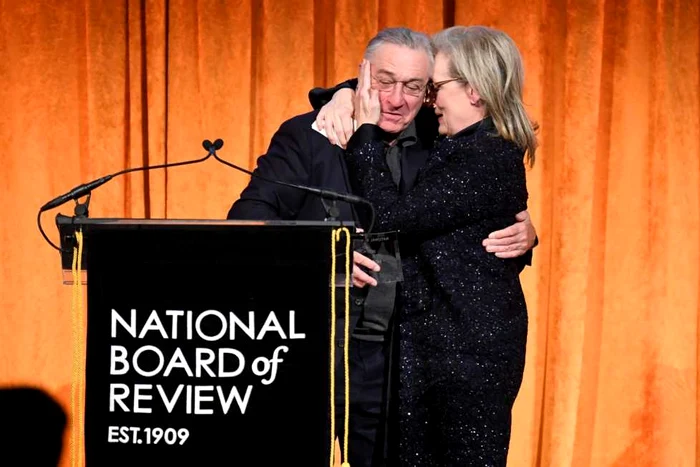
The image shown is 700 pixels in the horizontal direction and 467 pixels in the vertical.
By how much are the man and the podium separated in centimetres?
51

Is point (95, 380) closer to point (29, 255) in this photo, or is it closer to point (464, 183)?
point (464, 183)

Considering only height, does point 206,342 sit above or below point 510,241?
below

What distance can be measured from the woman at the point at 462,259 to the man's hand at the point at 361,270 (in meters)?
0.17

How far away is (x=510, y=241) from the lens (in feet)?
7.39

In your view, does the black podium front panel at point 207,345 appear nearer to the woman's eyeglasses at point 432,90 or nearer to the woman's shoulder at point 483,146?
the woman's shoulder at point 483,146

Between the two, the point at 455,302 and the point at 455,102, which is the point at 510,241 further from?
the point at 455,102

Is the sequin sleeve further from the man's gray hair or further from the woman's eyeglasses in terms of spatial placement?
the man's gray hair

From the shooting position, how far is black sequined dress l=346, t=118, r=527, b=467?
2.16 metres

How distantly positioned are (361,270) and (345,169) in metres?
0.50

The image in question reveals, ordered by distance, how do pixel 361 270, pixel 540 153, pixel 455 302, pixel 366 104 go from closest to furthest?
pixel 361 270
pixel 455 302
pixel 366 104
pixel 540 153

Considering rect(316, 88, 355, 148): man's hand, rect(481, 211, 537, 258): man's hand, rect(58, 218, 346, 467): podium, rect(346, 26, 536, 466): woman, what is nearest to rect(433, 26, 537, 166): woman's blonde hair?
rect(346, 26, 536, 466): woman

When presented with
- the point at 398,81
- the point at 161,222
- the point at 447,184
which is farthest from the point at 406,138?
the point at 161,222

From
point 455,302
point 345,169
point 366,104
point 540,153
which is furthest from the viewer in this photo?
point 540,153

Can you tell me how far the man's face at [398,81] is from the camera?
2445 millimetres
